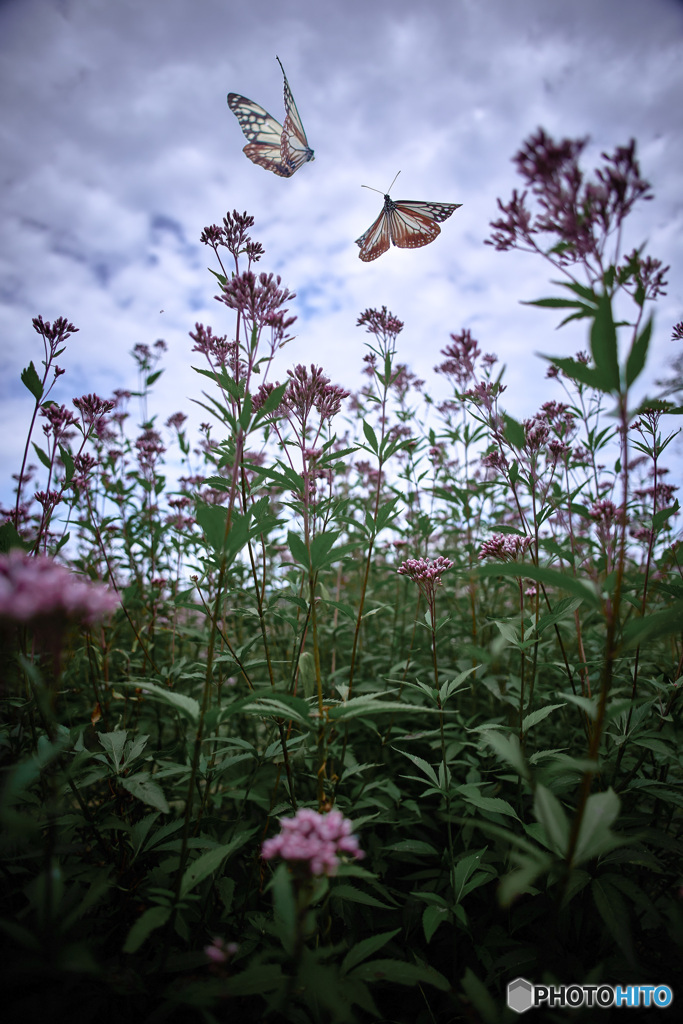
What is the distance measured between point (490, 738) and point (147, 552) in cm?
362

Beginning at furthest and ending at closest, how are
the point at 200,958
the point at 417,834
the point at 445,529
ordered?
1. the point at 445,529
2. the point at 417,834
3. the point at 200,958

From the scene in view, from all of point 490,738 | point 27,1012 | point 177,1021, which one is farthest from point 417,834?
point 27,1012

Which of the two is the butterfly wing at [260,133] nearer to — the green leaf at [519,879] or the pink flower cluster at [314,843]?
the pink flower cluster at [314,843]

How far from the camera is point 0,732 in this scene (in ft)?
6.85

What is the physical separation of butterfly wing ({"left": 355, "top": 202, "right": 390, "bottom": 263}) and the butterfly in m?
0.72

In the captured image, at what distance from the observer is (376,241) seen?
372 centimetres

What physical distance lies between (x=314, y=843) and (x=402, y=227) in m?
4.12

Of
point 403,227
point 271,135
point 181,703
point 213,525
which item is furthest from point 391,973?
point 271,135

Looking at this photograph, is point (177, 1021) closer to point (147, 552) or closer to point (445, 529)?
point (147, 552)

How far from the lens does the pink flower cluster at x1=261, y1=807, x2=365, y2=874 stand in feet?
3.59

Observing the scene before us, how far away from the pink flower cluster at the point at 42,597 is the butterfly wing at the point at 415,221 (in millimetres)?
3444

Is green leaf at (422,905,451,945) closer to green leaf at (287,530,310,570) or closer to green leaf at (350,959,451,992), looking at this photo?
green leaf at (350,959,451,992)

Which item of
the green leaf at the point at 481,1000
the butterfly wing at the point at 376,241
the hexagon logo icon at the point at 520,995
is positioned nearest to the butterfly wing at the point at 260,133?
the butterfly wing at the point at 376,241

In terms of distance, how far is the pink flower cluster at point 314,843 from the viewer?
1094 mm
